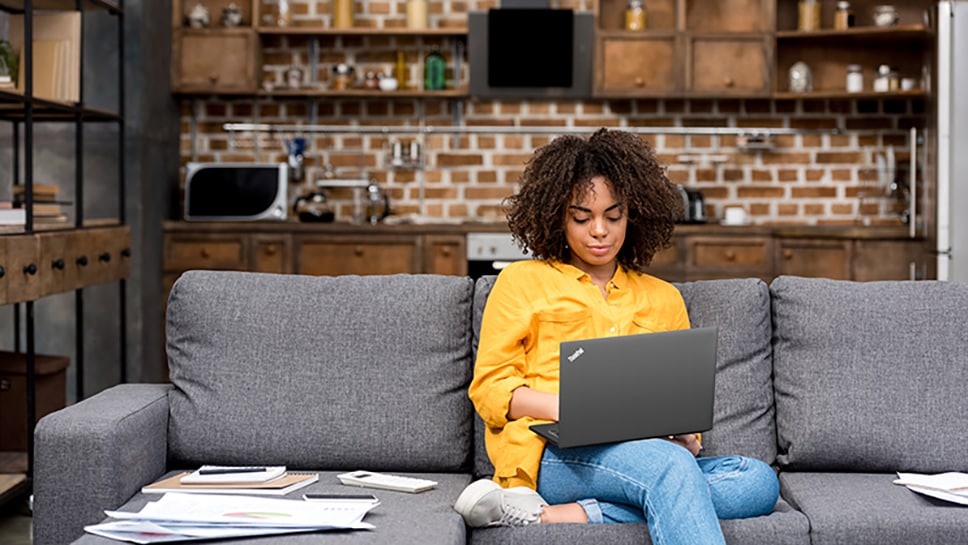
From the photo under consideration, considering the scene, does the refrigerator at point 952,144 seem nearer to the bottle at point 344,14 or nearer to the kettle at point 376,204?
the kettle at point 376,204

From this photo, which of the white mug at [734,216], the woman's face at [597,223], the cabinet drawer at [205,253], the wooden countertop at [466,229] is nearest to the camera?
the woman's face at [597,223]

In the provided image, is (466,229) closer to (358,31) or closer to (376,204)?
(376,204)

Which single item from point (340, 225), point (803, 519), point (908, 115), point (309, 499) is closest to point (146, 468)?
point (309, 499)

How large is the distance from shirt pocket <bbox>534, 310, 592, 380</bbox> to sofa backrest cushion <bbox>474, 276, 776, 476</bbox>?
0.78 ft

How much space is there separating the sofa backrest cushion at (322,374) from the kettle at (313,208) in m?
3.05

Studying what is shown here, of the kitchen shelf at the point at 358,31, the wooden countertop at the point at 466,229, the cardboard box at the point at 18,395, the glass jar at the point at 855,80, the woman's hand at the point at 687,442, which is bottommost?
the cardboard box at the point at 18,395

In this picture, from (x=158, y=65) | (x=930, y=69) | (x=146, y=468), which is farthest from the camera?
(x=158, y=65)

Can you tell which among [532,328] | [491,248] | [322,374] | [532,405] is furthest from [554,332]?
[491,248]

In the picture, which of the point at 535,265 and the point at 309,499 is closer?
the point at 309,499

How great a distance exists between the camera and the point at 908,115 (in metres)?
5.64

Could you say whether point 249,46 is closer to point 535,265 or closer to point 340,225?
point 340,225

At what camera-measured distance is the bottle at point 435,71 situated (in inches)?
221

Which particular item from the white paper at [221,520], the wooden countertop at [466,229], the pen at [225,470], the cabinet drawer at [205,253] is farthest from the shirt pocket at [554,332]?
the cabinet drawer at [205,253]

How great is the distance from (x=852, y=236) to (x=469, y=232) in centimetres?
179
